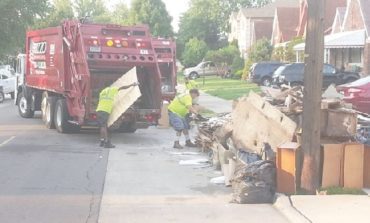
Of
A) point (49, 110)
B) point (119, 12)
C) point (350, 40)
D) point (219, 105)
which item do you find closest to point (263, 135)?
point (49, 110)

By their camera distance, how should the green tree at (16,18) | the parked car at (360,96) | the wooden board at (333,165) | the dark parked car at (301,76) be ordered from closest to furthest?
1. the wooden board at (333,165)
2. the parked car at (360,96)
3. the dark parked car at (301,76)
4. the green tree at (16,18)

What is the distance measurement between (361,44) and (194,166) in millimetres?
28012

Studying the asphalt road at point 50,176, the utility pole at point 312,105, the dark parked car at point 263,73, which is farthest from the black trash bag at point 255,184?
the dark parked car at point 263,73

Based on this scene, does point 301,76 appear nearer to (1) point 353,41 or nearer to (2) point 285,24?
(1) point 353,41

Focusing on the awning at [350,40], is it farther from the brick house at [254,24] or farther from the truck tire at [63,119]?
the brick house at [254,24]

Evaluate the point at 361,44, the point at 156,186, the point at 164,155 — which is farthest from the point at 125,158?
the point at 361,44

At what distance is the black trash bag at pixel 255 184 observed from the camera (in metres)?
8.59

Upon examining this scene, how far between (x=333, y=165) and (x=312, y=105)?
924mm

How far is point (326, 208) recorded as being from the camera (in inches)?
319

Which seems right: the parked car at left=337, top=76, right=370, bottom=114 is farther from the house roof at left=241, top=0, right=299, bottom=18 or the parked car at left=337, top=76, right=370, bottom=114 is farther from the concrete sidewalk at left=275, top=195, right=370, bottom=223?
the house roof at left=241, top=0, right=299, bottom=18

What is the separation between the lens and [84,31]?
1588cm

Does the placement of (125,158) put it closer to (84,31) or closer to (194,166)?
(194,166)

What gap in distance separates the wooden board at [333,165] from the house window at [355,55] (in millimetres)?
32948

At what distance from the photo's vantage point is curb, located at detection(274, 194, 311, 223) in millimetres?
7595
